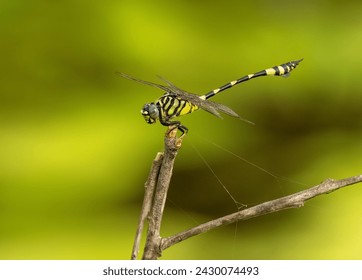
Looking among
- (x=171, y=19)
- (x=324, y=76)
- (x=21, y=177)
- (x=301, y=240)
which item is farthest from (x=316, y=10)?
(x=21, y=177)

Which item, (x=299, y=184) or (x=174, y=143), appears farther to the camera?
(x=299, y=184)

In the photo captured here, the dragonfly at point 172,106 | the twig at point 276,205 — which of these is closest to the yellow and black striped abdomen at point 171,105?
the dragonfly at point 172,106

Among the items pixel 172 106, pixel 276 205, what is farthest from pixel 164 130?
pixel 276 205

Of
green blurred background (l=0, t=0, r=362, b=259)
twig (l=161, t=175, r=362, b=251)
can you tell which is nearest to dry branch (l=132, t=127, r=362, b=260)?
twig (l=161, t=175, r=362, b=251)

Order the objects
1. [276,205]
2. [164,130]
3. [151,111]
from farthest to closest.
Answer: [164,130] < [151,111] < [276,205]

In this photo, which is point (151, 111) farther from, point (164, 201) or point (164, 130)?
point (164, 130)

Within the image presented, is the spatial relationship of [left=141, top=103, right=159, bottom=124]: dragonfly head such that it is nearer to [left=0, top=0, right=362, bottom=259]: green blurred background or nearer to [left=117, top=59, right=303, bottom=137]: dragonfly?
[left=117, top=59, right=303, bottom=137]: dragonfly

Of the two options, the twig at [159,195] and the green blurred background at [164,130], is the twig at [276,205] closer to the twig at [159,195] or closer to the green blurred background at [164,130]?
the twig at [159,195]

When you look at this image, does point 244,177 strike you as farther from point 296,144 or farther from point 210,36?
point 210,36
